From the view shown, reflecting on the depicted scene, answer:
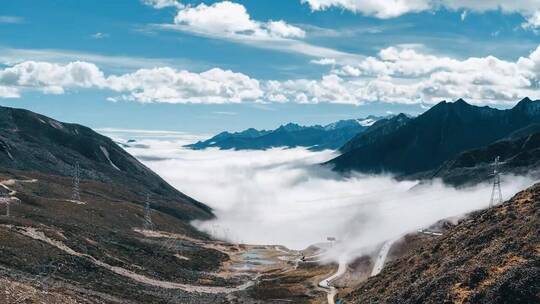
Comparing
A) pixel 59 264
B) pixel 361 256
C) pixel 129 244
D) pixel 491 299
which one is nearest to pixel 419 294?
pixel 491 299

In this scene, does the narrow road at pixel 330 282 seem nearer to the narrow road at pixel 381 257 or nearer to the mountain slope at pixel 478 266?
the narrow road at pixel 381 257

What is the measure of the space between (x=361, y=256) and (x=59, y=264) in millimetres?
100003

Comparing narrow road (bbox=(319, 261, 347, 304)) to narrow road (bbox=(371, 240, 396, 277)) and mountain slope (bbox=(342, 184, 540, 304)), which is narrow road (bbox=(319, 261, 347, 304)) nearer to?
narrow road (bbox=(371, 240, 396, 277))

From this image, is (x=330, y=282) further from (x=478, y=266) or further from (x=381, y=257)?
(x=478, y=266)

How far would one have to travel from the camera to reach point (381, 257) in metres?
180

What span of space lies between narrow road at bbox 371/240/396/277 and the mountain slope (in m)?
57.5

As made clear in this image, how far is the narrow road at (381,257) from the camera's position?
545 feet

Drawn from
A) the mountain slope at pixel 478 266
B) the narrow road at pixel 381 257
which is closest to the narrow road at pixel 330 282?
the narrow road at pixel 381 257

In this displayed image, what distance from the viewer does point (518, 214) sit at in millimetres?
90750

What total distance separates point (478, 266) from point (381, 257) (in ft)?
357

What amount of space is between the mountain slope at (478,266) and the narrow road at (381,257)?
57528 mm

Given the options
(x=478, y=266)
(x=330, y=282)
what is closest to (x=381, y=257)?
(x=330, y=282)

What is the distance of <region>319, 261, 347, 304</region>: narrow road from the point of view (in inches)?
5683

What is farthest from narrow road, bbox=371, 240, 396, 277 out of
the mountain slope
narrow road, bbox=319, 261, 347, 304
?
the mountain slope
